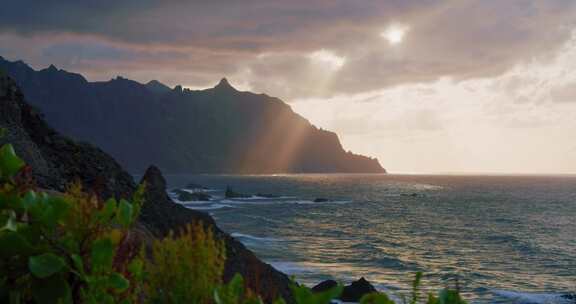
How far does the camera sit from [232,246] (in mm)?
22453

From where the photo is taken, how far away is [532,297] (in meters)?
31.9

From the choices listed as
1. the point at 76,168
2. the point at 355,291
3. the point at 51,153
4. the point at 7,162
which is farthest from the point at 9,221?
the point at 355,291

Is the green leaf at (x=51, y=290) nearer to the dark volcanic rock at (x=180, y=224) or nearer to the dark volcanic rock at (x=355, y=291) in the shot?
the dark volcanic rock at (x=180, y=224)

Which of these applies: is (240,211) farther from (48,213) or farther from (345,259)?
(48,213)

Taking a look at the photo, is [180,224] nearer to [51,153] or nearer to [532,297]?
[51,153]

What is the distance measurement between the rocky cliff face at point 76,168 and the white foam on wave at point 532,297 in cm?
1670

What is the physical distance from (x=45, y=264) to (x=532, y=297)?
34.0m

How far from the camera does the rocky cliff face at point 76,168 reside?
664 inches

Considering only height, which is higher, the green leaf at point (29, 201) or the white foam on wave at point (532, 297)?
the green leaf at point (29, 201)

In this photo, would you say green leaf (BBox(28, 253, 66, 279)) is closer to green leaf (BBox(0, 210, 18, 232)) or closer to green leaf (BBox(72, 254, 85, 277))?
green leaf (BBox(72, 254, 85, 277))

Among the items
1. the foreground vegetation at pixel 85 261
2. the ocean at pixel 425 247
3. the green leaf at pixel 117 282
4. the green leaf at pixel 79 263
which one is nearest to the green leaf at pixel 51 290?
the foreground vegetation at pixel 85 261

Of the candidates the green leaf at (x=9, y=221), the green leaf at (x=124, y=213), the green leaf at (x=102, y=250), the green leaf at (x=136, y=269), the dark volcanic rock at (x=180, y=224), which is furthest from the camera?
the dark volcanic rock at (x=180, y=224)

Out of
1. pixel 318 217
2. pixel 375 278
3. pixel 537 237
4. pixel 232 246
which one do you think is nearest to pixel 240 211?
pixel 318 217

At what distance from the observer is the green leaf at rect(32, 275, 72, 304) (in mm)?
2875
